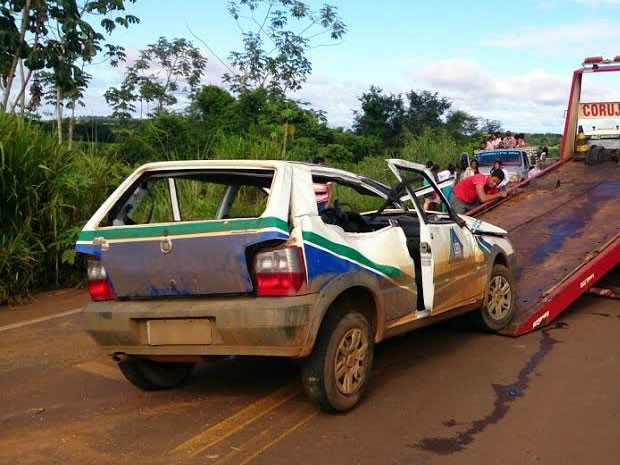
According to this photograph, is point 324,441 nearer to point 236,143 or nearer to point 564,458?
point 564,458

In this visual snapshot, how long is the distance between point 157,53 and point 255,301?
841 inches

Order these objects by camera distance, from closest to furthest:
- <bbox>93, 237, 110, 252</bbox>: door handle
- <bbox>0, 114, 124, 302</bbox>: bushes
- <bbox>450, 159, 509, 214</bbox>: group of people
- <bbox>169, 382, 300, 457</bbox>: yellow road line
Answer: <bbox>169, 382, 300, 457</bbox>: yellow road line → <bbox>93, 237, 110, 252</bbox>: door handle → <bbox>0, 114, 124, 302</bbox>: bushes → <bbox>450, 159, 509, 214</bbox>: group of people

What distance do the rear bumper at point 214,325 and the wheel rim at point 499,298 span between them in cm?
283

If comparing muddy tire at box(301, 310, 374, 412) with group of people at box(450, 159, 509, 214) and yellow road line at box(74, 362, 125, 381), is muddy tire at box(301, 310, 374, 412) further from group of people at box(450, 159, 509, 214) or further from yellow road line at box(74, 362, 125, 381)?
group of people at box(450, 159, 509, 214)

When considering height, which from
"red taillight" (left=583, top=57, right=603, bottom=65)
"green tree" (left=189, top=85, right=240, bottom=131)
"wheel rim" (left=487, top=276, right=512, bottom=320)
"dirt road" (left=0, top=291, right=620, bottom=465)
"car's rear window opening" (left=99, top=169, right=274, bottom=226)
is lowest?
"dirt road" (left=0, top=291, right=620, bottom=465)

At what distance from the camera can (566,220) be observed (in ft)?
29.7

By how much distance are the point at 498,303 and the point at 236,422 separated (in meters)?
3.15

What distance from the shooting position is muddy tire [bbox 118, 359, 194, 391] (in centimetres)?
483

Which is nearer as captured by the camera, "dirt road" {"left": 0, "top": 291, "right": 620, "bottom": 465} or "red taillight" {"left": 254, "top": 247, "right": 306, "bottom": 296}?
"dirt road" {"left": 0, "top": 291, "right": 620, "bottom": 465}

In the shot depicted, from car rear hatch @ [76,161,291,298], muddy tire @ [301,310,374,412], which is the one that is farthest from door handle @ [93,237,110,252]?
muddy tire @ [301,310,374,412]

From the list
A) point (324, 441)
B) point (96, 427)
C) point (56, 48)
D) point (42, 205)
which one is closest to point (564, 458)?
point (324, 441)

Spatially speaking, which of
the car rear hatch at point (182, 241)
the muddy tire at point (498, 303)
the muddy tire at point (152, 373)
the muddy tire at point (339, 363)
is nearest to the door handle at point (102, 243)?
the car rear hatch at point (182, 241)

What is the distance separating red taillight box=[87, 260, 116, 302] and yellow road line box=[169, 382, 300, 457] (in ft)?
3.57

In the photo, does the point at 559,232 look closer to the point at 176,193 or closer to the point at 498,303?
the point at 498,303
